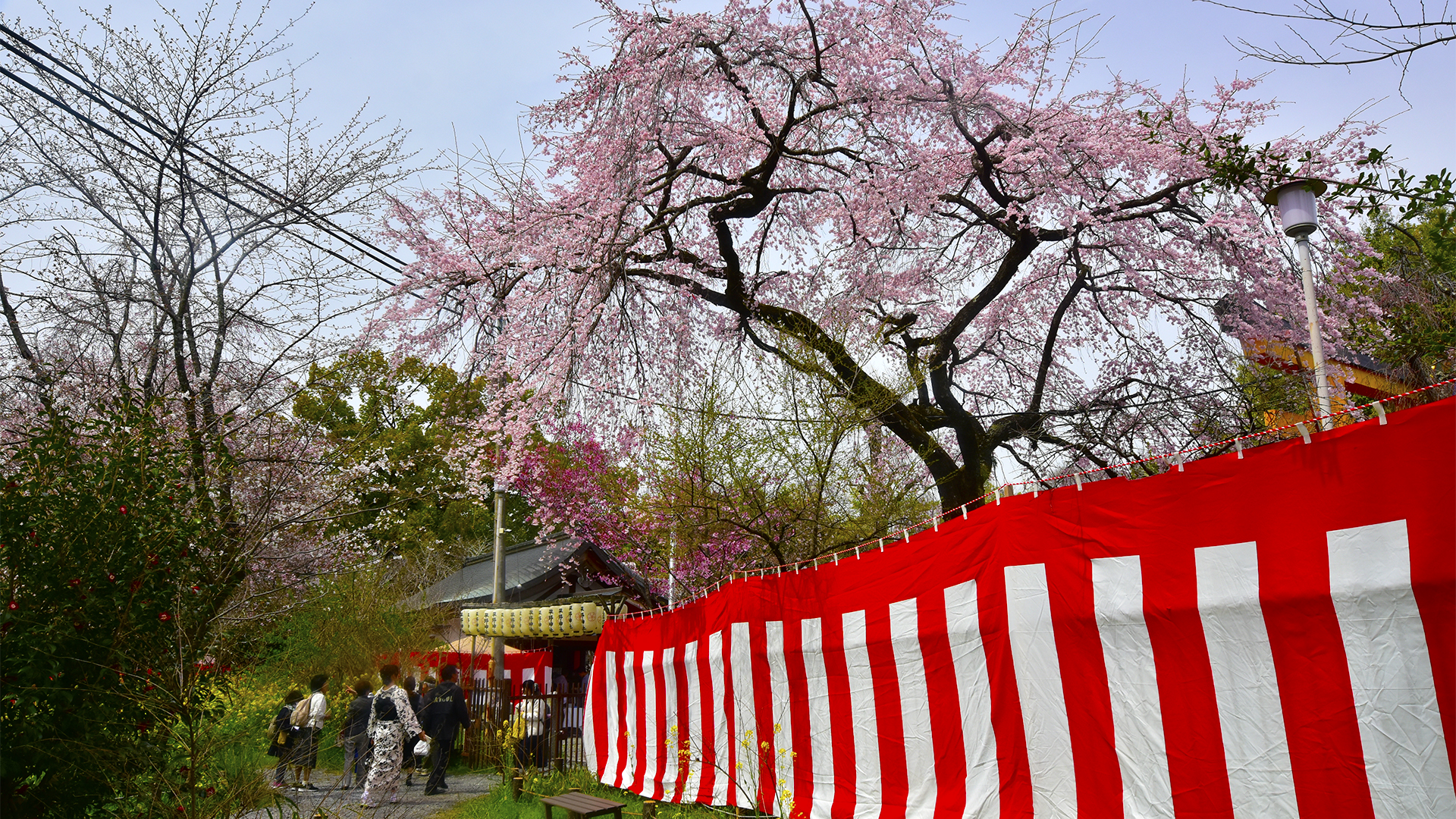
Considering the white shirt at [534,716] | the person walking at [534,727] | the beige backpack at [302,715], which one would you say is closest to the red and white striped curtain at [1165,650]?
the person walking at [534,727]

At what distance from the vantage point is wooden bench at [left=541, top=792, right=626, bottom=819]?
20.6ft

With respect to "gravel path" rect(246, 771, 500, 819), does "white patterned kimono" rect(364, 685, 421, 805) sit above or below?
above

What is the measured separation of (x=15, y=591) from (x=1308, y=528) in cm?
627

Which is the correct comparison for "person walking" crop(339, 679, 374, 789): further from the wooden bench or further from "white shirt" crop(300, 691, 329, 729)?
the wooden bench

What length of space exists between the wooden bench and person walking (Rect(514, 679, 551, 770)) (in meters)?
4.21

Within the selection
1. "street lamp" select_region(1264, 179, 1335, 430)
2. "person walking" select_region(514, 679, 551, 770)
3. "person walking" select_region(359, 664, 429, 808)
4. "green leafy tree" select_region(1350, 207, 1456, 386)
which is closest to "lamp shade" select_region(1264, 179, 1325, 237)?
"street lamp" select_region(1264, 179, 1335, 430)

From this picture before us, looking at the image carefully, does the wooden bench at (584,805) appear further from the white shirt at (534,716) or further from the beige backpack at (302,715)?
the beige backpack at (302,715)

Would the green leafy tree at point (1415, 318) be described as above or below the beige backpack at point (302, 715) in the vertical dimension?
above

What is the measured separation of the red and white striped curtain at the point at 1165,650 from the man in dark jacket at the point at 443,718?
21.4 feet

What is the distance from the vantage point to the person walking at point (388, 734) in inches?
350

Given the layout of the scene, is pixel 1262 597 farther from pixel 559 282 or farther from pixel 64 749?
pixel 559 282

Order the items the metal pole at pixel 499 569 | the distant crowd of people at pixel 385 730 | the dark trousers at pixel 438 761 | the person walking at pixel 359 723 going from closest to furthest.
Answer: the distant crowd of people at pixel 385 730, the person walking at pixel 359 723, the dark trousers at pixel 438 761, the metal pole at pixel 499 569

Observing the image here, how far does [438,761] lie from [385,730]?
72.8 inches

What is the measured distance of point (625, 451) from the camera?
11.8 metres
